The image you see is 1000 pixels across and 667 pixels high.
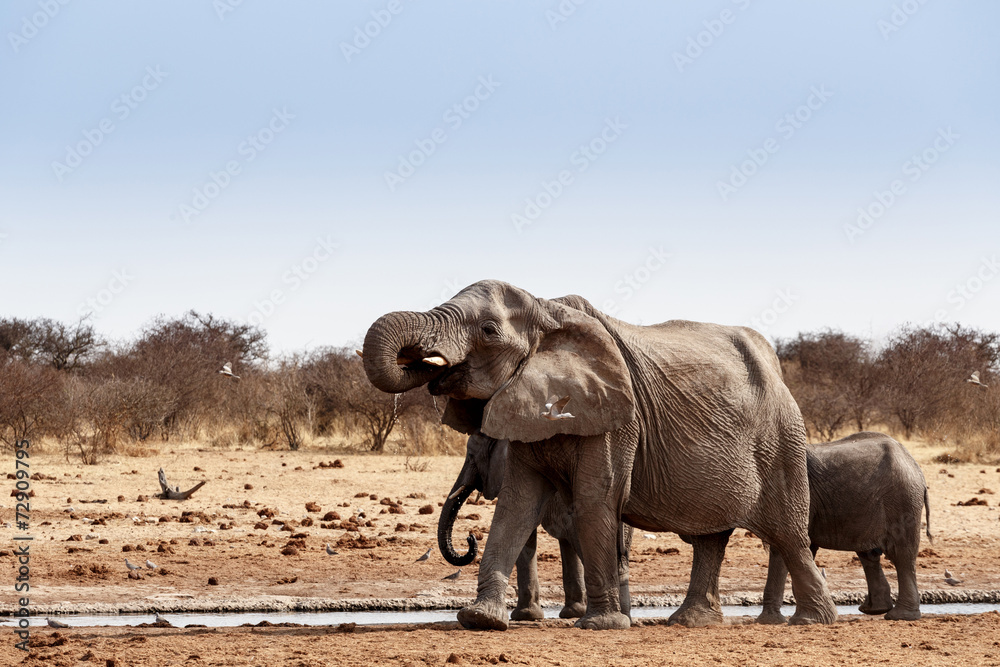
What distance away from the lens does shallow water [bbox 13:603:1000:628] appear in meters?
9.35

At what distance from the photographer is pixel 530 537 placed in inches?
371

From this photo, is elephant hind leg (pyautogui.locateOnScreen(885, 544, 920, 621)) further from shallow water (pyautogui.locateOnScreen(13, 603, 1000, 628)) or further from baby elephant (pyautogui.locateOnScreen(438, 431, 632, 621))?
baby elephant (pyautogui.locateOnScreen(438, 431, 632, 621))

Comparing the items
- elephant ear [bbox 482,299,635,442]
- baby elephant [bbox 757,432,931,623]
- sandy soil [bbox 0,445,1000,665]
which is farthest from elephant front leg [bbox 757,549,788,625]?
elephant ear [bbox 482,299,635,442]

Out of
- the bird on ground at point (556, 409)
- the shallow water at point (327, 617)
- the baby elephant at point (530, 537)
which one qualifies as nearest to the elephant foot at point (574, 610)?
the baby elephant at point (530, 537)

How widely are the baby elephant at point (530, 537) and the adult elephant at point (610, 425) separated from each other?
0.77 m

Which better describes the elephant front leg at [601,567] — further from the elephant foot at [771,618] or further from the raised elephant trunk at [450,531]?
the elephant foot at [771,618]

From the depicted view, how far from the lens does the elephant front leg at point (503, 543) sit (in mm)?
7992

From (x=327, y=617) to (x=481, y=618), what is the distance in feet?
7.92

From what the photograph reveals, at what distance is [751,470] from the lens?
344 inches

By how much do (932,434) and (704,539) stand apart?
72.1 feet

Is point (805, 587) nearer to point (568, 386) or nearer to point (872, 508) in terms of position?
point (872, 508)

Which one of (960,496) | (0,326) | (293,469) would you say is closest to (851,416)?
(960,496)

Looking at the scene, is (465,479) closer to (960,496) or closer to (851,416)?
(960,496)

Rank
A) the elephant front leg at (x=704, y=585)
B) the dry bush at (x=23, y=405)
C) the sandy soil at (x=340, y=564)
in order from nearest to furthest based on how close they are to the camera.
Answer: the sandy soil at (x=340, y=564) < the elephant front leg at (x=704, y=585) < the dry bush at (x=23, y=405)
